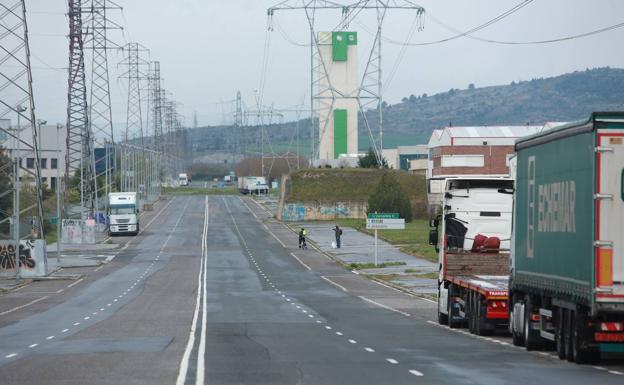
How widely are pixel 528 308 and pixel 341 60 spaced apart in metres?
170

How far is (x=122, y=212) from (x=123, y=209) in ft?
1.05

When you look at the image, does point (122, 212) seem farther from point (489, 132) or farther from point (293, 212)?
point (489, 132)

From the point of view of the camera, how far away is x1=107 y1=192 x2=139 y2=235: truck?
9844 cm

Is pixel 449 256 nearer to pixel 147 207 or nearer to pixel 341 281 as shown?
pixel 341 281

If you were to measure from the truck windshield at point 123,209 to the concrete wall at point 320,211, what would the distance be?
877 inches

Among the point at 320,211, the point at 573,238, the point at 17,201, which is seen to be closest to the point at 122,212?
the point at 320,211

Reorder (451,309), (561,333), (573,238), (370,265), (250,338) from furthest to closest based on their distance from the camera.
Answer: (370,265) → (451,309) → (250,338) → (561,333) → (573,238)

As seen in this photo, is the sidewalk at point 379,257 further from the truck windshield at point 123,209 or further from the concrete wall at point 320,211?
the truck windshield at point 123,209

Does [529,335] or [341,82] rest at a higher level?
[341,82]

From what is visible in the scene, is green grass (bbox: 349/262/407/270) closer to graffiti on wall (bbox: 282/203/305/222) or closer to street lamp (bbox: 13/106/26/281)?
street lamp (bbox: 13/106/26/281)

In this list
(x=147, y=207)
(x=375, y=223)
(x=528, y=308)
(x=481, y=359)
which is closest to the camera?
(x=481, y=359)

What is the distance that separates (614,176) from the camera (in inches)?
719

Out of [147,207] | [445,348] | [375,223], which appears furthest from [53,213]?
[445,348]

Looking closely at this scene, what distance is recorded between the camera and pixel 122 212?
323ft
